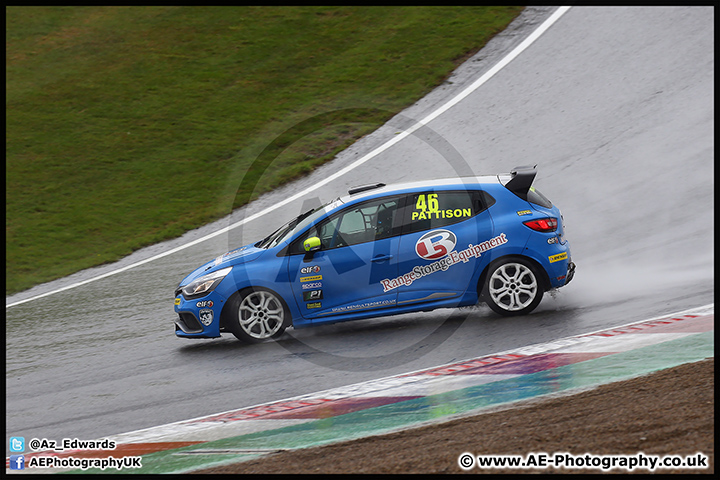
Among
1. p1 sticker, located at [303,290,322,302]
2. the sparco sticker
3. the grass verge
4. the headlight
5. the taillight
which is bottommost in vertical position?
p1 sticker, located at [303,290,322,302]

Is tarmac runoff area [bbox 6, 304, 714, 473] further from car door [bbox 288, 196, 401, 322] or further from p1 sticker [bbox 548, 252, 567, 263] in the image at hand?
car door [bbox 288, 196, 401, 322]

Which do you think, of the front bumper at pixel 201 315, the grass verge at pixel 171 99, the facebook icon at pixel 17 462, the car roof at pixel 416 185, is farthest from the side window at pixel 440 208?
the grass verge at pixel 171 99

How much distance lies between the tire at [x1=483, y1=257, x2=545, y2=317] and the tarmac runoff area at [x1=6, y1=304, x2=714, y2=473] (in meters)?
0.96

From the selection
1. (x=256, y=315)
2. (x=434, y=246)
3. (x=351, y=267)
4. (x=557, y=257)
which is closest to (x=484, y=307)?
(x=557, y=257)

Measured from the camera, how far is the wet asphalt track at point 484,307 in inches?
296

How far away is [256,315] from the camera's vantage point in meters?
8.47

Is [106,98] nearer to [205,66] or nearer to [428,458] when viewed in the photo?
[205,66]

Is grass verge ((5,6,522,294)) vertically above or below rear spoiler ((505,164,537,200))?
above

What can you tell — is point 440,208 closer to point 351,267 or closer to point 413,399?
point 351,267

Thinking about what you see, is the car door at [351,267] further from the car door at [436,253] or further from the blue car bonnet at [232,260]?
the blue car bonnet at [232,260]

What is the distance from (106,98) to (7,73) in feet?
14.9

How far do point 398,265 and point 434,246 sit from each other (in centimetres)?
49

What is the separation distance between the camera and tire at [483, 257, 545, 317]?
8391 millimetres

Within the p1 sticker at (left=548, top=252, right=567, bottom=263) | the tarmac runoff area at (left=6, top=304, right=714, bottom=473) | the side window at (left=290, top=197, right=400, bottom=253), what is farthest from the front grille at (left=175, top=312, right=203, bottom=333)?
the p1 sticker at (left=548, top=252, right=567, bottom=263)
